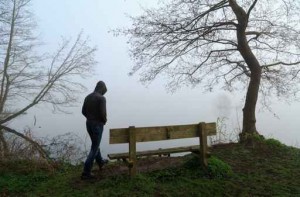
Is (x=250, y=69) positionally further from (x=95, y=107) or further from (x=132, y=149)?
(x=95, y=107)

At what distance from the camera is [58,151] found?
38.2ft

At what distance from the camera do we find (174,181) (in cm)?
868

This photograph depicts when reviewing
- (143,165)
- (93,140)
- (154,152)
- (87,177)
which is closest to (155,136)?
(154,152)

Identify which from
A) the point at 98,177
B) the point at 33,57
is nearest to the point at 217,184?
the point at 98,177

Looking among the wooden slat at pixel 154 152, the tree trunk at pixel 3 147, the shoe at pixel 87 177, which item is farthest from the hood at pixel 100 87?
the tree trunk at pixel 3 147

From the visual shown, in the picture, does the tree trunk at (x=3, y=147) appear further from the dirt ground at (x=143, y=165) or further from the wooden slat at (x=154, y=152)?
the wooden slat at (x=154, y=152)

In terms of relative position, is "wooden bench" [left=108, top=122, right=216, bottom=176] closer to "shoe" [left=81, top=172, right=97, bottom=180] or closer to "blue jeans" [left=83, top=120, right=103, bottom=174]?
"blue jeans" [left=83, top=120, right=103, bottom=174]

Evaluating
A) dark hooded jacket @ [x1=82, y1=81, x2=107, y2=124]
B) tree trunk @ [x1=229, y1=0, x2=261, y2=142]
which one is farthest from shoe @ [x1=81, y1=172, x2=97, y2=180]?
tree trunk @ [x1=229, y1=0, x2=261, y2=142]

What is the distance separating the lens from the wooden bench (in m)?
8.61

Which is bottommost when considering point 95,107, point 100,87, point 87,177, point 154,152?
point 87,177

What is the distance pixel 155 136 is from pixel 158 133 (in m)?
0.10

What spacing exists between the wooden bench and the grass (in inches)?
13.2

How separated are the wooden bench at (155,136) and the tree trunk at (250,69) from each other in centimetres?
490

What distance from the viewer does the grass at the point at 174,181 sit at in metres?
8.11
